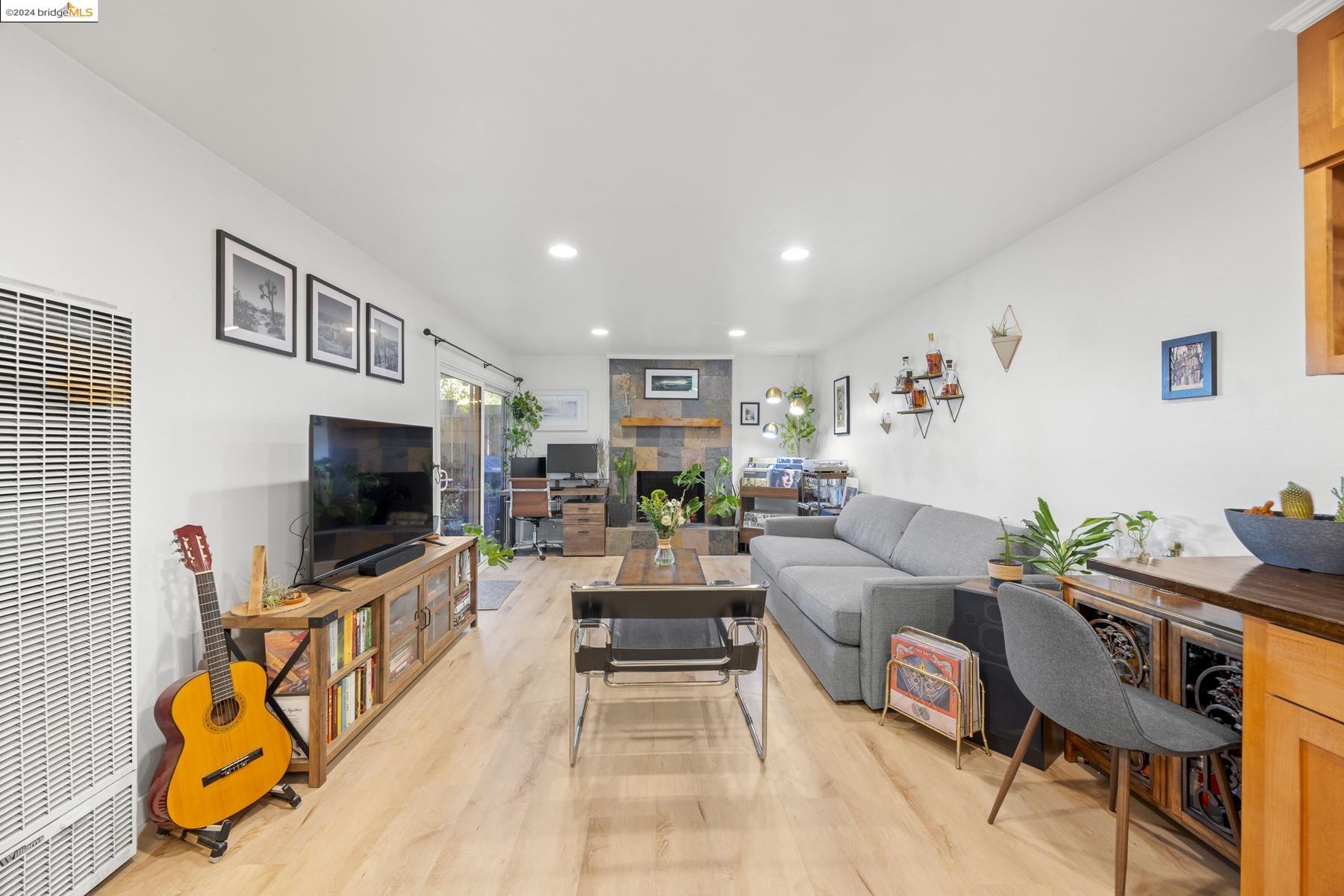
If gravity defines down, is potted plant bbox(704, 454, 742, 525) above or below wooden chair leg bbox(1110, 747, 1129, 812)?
above

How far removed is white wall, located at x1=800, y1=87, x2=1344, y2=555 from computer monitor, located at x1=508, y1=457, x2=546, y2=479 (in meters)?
4.65

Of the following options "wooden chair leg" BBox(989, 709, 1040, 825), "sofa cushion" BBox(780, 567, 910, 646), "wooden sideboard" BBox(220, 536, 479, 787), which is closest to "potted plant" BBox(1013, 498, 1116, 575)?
"sofa cushion" BBox(780, 567, 910, 646)

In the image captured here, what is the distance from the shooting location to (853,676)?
263cm

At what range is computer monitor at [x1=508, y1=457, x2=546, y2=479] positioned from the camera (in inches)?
252

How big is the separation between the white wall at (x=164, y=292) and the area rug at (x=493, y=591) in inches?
75.2

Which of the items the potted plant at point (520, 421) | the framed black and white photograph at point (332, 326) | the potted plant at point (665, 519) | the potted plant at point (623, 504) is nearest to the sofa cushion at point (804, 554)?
the potted plant at point (665, 519)

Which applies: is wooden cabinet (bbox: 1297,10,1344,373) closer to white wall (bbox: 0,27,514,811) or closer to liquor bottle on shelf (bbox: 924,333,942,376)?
liquor bottle on shelf (bbox: 924,333,942,376)

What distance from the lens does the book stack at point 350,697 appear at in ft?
7.13

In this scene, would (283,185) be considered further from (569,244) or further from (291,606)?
(291,606)

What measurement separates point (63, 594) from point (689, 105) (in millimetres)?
2368

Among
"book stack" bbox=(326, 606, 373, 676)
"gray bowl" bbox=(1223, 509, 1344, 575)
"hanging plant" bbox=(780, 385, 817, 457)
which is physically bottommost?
"book stack" bbox=(326, 606, 373, 676)

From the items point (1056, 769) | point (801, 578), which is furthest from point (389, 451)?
point (1056, 769)

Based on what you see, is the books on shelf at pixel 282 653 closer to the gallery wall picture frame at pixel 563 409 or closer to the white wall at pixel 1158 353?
the white wall at pixel 1158 353

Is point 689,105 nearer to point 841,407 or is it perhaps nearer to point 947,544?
point 947,544
